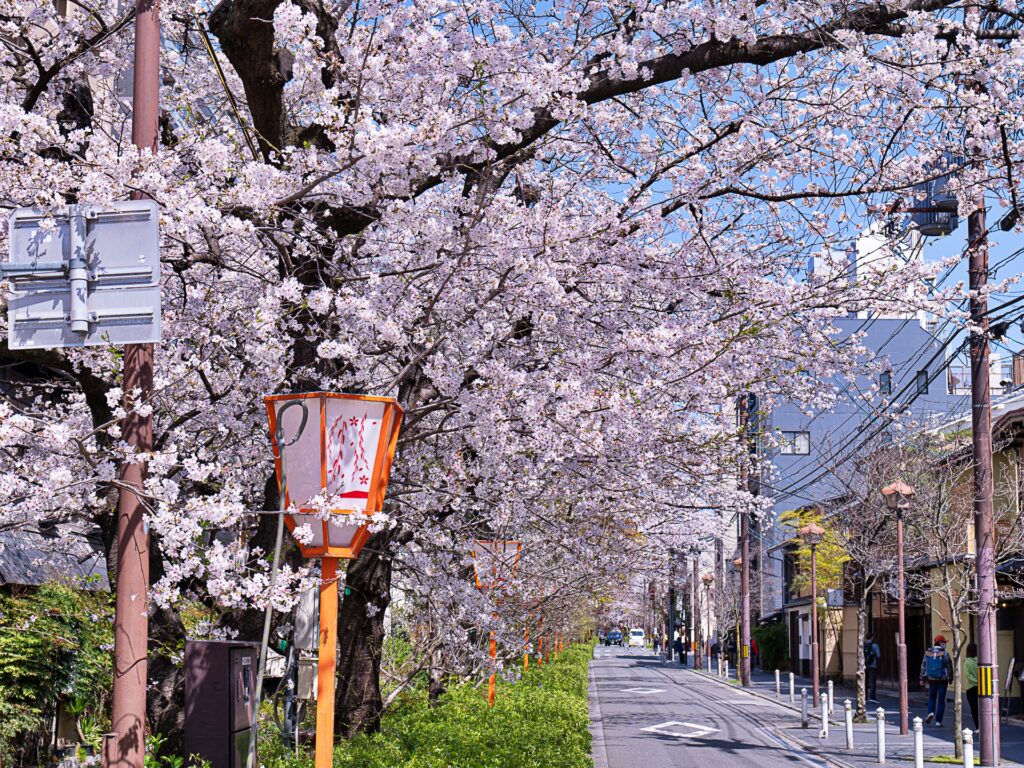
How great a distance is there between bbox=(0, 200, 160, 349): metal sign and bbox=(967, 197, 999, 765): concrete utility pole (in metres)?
14.4

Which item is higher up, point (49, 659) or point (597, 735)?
point (49, 659)

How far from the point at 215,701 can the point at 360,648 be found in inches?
232

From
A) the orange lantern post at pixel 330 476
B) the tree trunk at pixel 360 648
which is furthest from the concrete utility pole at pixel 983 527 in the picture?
the orange lantern post at pixel 330 476

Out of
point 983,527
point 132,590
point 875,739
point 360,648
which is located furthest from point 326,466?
point 875,739

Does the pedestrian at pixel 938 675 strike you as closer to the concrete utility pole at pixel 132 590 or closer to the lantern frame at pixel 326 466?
the lantern frame at pixel 326 466

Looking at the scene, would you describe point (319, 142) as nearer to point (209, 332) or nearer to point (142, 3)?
point (209, 332)

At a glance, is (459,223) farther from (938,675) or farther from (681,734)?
(938,675)

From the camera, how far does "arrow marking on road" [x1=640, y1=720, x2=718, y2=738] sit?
2452cm

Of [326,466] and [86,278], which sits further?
[326,466]

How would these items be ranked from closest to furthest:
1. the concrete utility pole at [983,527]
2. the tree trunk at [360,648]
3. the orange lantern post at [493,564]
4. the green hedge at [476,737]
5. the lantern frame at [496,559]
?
the green hedge at [476,737], the tree trunk at [360,648], the lantern frame at [496,559], the orange lantern post at [493,564], the concrete utility pole at [983,527]

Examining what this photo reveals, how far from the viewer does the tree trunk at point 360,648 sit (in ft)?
43.7

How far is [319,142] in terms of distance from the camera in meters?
8.65

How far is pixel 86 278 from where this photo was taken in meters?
5.89

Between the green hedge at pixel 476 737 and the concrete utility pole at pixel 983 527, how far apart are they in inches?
244
